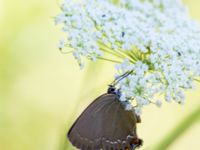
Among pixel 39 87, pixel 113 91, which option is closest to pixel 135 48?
pixel 113 91

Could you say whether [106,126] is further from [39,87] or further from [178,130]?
[39,87]

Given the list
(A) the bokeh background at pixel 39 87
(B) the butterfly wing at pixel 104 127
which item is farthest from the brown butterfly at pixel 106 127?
(A) the bokeh background at pixel 39 87

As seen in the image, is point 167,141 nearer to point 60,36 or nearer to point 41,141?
point 41,141

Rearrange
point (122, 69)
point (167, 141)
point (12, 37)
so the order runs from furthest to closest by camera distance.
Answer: point (12, 37), point (167, 141), point (122, 69)

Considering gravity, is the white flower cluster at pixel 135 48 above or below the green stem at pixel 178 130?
above

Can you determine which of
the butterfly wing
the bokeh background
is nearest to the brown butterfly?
the butterfly wing

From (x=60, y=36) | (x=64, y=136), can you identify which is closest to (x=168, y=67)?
(x=64, y=136)

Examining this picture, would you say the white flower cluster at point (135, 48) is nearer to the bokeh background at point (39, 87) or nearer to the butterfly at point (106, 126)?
the butterfly at point (106, 126)

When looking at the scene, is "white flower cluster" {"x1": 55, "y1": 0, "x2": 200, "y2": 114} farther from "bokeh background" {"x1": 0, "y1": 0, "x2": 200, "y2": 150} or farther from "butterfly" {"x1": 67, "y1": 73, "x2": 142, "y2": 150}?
"bokeh background" {"x1": 0, "y1": 0, "x2": 200, "y2": 150}
